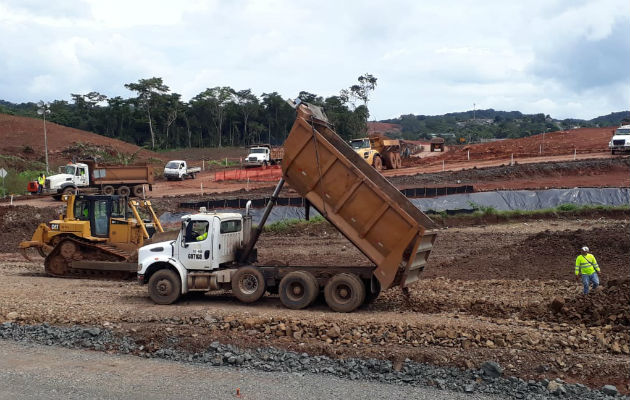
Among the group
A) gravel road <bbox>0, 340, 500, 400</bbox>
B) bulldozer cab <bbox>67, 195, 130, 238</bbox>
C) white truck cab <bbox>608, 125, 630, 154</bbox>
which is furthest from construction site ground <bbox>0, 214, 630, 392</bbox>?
white truck cab <bbox>608, 125, 630, 154</bbox>

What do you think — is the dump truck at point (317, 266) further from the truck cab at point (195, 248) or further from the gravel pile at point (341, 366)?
the gravel pile at point (341, 366)

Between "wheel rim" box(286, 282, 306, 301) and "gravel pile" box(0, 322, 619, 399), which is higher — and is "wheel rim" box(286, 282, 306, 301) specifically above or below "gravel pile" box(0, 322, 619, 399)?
above

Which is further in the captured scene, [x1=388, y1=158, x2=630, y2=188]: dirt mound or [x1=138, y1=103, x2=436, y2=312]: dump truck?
[x1=388, y1=158, x2=630, y2=188]: dirt mound

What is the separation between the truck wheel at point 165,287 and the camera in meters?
14.4

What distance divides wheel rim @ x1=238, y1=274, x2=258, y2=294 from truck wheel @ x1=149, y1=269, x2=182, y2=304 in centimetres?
147

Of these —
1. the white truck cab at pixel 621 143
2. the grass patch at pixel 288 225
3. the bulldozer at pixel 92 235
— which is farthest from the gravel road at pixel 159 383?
the white truck cab at pixel 621 143

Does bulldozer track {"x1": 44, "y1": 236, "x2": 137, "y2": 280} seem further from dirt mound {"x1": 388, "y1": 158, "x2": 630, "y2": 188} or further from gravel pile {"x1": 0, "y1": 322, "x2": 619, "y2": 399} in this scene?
dirt mound {"x1": 388, "y1": 158, "x2": 630, "y2": 188}

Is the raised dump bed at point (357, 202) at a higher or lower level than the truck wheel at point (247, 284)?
higher

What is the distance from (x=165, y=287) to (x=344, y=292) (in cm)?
421

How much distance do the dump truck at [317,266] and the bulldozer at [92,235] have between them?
4.70 metres

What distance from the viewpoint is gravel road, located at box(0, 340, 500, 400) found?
9.34 meters

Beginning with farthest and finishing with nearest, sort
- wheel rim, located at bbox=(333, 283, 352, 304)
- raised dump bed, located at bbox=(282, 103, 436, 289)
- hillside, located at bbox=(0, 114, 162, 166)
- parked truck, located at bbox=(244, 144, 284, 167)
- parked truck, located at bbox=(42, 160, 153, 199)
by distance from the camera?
hillside, located at bbox=(0, 114, 162, 166)
parked truck, located at bbox=(244, 144, 284, 167)
parked truck, located at bbox=(42, 160, 153, 199)
wheel rim, located at bbox=(333, 283, 352, 304)
raised dump bed, located at bbox=(282, 103, 436, 289)

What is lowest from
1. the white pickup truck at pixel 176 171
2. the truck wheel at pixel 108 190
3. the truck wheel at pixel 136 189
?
the truck wheel at pixel 136 189

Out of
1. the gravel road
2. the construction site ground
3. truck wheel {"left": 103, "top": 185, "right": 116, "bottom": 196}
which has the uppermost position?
truck wheel {"left": 103, "top": 185, "right": 116, "bottom": 196}
